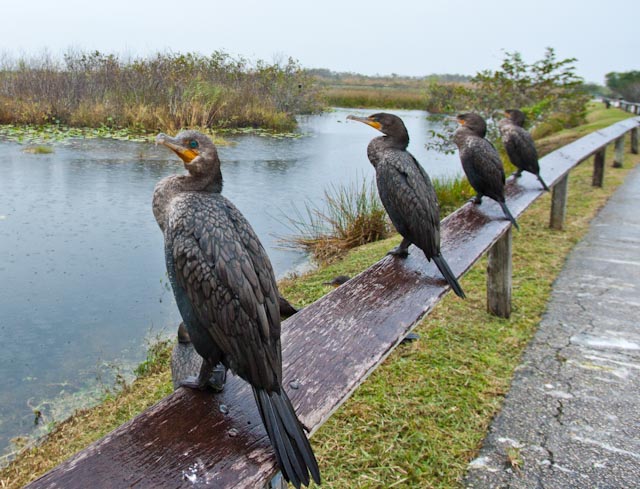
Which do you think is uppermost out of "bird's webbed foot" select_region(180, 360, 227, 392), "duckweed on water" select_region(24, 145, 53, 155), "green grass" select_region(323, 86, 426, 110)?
"green grass" select_region(323, 86, 426, 110)

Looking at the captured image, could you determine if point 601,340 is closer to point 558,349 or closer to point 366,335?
point 558,349

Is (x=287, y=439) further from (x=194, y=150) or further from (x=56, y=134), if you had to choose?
(x=56, y=134)

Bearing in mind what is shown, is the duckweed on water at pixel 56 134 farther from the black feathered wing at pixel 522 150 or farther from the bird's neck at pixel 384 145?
the bird's neck at pixel 384 145

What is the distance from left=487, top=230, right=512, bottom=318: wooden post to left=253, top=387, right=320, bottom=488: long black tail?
2.40 meters

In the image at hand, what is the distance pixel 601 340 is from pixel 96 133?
11.3m

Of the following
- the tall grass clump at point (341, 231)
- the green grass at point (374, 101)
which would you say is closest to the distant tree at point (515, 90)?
the tall grass clump at point (341, 231)

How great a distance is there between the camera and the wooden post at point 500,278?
129 inches

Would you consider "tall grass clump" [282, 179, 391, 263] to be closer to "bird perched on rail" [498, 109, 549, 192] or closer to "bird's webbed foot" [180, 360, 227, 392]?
"bird perched on rail" [498, 109, 549, 192]

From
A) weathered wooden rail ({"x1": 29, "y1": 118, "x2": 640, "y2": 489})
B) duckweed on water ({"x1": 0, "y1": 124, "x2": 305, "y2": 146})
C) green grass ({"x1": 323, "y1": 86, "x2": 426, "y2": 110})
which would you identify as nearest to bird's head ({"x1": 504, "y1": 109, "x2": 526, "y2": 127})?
weathered wooden rail ({"x1": 29, "y1": 118, "x2": 640, "y2": 489})

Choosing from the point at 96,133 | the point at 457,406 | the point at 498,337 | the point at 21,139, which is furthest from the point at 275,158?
the point at 457,406

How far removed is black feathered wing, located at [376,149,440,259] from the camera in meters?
2.30

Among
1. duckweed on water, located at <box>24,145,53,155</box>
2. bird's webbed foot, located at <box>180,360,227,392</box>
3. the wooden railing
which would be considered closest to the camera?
bird's webbed foot, located at <box>180,360,227,392</box>

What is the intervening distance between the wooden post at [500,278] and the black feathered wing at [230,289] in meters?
2.31

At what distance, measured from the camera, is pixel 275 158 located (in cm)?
1026
